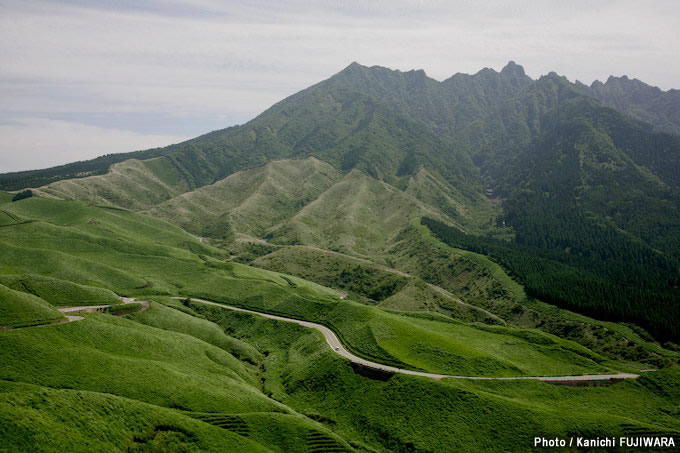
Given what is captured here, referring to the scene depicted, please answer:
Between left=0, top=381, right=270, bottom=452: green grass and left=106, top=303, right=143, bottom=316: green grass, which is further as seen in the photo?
left=106, top=303, right=143, bottom=316: green grass

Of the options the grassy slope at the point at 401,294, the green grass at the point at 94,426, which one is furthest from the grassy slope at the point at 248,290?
the green grass at the point at 94,426

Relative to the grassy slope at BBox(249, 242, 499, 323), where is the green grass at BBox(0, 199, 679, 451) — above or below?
above

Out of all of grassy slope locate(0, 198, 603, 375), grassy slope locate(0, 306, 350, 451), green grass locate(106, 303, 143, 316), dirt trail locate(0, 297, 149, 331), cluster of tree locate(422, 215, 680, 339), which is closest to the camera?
grassy slope locate(0, 306, 350, 451)

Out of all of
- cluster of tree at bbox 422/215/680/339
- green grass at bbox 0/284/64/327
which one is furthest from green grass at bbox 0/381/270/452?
cluster of tree at bbox 422/215/680/339

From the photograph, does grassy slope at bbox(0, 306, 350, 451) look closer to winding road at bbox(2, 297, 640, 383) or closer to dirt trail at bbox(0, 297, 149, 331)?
dirt trail at bbox(0, 297, 149, 331)

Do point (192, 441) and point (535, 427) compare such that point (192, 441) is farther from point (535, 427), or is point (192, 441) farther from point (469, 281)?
point (469, 281)

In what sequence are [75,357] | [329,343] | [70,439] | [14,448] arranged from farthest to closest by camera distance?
[329,343] < [75,357] < [70,439] < [14,448]

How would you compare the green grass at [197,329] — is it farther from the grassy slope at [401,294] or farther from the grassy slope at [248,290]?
the grassy slope at [401,294]

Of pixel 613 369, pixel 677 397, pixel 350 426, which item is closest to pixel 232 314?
pixel 350 426
